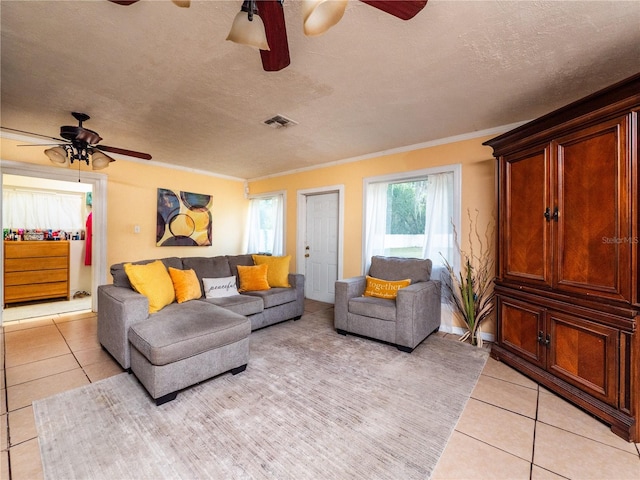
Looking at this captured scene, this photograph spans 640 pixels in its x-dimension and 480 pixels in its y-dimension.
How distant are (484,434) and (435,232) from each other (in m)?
2.32

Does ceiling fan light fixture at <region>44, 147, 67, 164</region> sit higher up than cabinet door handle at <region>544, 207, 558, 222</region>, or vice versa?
ceiling fan light fixture at <region>44, 147, 67, 164</region>

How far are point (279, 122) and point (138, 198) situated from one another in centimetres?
294

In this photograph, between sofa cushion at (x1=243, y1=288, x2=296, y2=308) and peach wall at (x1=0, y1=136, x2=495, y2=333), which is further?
sofa cushion at (x1=243, y1=288, x2=296, y2=308)

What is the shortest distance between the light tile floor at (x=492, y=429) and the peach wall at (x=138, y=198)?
193cm

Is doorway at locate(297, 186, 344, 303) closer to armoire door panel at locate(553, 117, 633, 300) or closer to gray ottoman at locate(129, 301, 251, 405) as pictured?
gray ottoman at locate(129, 301, 251, 405)

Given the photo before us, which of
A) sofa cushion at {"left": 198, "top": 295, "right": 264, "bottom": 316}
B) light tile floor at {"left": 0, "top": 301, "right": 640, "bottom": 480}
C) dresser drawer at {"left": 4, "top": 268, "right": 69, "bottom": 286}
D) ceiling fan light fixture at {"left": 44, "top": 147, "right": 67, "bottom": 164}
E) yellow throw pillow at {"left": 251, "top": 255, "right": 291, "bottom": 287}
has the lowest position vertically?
light tile floor at {"left": 0, "top": 301, "right": 640, "bottom": 480}

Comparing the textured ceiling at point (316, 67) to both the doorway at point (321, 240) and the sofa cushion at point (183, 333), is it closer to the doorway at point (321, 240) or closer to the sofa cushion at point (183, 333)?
the doorway at point (321, 240)

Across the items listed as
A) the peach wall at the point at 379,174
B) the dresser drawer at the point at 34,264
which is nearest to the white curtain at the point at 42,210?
the dresser drawer at the point at 34,264

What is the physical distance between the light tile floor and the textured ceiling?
7.89 ft

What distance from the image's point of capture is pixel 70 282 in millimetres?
4801

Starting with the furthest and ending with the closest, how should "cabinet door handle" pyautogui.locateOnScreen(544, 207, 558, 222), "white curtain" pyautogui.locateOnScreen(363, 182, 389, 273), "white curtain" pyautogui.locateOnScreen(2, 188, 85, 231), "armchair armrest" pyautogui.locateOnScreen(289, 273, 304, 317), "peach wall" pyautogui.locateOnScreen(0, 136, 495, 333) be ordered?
"white curtain" pyautogui.locateOnScreen(2, 188, 85, 231)
"white curtain" pyautogui.locateOnScreen(363, 182, 389, 273)
"armchair armrest" pyautogui.locateOnScreen(289, 273, 304, 317)
"peach wall" pyautogui.locateOnScreen(0, 136, 495, 333)
"cabinet door handle" pyautogui.locateOnScreen(544, 207, 558, 222)

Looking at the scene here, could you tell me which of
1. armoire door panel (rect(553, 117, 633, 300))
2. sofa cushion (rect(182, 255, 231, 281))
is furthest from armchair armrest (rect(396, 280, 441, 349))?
sofa cushion (rect(182, 255, 231, 281))

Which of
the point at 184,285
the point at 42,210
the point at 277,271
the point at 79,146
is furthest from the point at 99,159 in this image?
the point at 42,210

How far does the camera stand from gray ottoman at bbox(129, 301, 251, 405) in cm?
188
